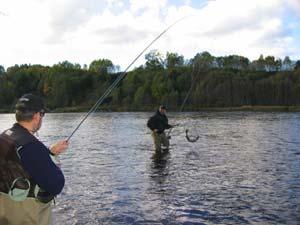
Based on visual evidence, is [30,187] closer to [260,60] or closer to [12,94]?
[12,94]

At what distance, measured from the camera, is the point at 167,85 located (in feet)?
446

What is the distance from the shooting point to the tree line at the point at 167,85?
124312 mm

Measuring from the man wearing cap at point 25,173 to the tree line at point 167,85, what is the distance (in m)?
101

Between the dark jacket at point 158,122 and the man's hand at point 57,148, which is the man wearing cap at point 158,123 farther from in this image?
the man's hand at point 57,148

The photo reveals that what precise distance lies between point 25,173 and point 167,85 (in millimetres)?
132438

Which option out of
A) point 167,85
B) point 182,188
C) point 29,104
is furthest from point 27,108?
point 167,85

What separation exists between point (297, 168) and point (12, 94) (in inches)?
5212

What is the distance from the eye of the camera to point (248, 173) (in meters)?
14.7

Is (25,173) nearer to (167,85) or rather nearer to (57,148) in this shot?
(57,148)

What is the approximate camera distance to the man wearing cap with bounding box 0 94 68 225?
157 inches

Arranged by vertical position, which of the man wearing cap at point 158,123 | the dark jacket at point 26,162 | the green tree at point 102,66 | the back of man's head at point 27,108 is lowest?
the man wearing cap at point 158,123

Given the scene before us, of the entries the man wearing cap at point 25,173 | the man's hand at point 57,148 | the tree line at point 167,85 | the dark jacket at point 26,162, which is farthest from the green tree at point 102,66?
the dark jacket at point 26,162

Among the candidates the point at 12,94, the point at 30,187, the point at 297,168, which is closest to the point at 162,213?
the point at 30,187

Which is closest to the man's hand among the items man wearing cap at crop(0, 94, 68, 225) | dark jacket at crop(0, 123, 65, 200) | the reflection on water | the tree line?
man wearing cap at crop(0, 94, 68, 225)
